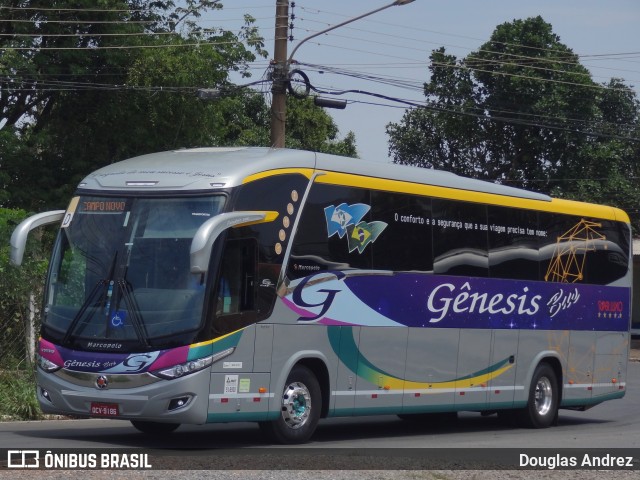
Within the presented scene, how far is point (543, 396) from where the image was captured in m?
17.7

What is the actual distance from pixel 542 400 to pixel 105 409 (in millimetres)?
8202

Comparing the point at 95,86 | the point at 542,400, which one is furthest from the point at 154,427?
the point at 95,86

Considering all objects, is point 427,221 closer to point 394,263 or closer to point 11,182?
point 394,263

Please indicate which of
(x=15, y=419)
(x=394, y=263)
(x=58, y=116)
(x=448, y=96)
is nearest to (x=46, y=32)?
(x=58, y=116)

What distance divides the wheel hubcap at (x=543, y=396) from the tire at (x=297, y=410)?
5.42 m

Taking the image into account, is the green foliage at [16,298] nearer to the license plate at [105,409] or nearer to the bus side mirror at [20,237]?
the bus side mirror at [20,237]

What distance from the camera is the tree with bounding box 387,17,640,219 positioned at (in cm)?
4197

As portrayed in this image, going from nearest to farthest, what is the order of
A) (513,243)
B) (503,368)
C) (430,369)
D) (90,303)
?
(90,303) → (430,369) → (503,368) → (513,243)

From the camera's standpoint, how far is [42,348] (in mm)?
12570

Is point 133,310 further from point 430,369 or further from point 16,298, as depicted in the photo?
point 16,298

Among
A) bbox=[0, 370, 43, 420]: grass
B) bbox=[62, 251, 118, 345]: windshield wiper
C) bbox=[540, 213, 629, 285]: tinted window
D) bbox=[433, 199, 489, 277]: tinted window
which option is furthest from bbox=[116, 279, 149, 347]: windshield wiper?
bbox=[540, 213, 629, 285]: tinted window

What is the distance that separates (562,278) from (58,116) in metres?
16.4

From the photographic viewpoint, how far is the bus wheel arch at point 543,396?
17.4 m

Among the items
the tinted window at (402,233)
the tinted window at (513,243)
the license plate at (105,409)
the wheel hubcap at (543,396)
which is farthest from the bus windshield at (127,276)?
the wheel hubcap at (543,396)
